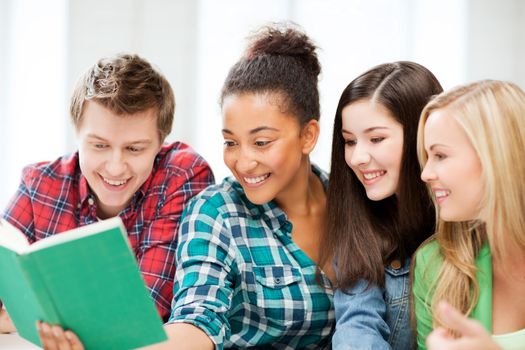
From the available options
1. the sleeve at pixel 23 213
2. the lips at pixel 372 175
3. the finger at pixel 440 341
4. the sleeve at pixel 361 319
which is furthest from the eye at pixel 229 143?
the finger at pixel 440 341

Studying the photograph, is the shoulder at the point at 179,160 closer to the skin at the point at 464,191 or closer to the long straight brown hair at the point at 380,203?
the long straight brown hair at the point at 380,203

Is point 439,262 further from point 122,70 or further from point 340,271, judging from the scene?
point 122,70

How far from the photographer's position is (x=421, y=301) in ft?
5.03

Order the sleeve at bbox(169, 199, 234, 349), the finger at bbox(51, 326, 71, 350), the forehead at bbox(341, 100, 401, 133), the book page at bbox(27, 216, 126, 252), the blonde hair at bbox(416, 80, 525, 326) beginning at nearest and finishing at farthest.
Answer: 1. the book page at bbox(27, 216, 126, 252)
2. the finger at bbox(51, 326, 71, 350)
3. the blonde hair at bbox(416, 80, 525, 326)
4. the sleeve at bbox(169, 199, 234, 349)
5. the forehead at bbox(341, 100, 401, 133)

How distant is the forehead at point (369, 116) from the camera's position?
1.60m

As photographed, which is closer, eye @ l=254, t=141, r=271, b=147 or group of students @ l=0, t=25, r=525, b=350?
group of students @ l=0, t=25, r=525, b=350

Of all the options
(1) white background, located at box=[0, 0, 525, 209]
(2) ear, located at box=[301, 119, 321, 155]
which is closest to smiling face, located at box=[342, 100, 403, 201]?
(2) ear, located at box=[301, 119, 321, 155]

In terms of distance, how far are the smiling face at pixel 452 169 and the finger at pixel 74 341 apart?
30.0 inches

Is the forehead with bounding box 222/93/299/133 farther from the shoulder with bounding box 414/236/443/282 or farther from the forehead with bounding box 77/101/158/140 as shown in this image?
the shoulder with bounding box 414/236/443/282

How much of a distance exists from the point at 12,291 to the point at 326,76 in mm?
2035

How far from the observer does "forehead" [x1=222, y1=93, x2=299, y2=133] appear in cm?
162

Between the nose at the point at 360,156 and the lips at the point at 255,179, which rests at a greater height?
the nose at the point at 360,156

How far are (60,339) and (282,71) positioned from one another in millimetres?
860

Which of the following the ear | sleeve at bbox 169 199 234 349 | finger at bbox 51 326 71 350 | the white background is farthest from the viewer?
the white background
